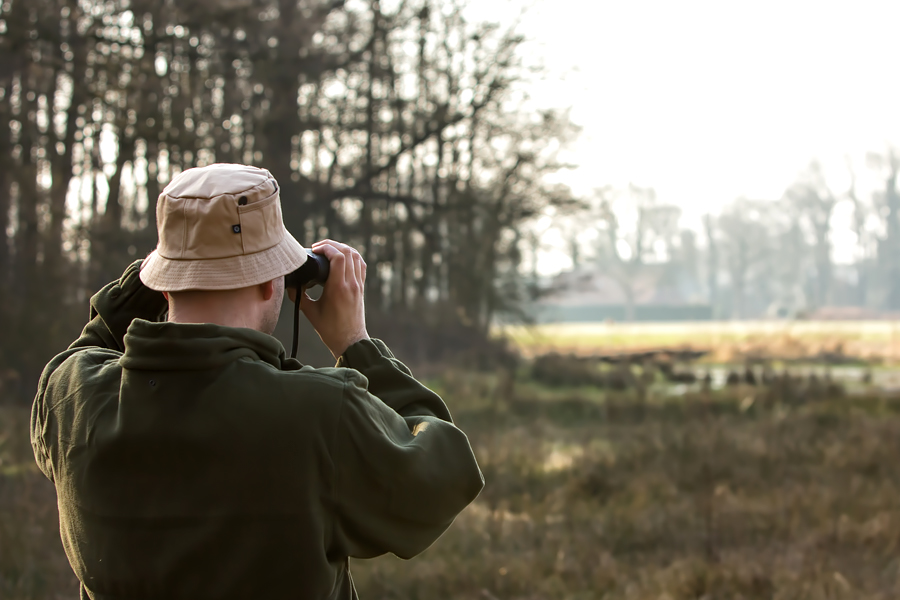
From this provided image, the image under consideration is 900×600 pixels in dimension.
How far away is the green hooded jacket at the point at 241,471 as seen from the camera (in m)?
1.36

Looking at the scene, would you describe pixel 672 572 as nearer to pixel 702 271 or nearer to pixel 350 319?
pixel 350 319

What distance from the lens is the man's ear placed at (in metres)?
1.49

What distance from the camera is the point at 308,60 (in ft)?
46.2

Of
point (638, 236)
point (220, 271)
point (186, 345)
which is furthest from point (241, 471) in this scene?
point (638, 236)

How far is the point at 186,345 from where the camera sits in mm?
1354

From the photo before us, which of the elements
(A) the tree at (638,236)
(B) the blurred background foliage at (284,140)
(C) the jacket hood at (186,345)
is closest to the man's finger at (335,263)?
(C) the jacket hood at (186,345)

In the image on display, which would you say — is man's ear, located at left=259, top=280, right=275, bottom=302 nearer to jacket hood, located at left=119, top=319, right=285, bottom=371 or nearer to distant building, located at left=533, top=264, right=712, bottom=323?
jacket hood, located at left=119, top=319, right=285, bottom=371

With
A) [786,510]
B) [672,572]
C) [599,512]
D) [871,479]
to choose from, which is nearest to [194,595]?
[672,572]

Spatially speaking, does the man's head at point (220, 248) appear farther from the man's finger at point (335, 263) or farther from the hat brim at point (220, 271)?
the man's finger at point (335, 263)

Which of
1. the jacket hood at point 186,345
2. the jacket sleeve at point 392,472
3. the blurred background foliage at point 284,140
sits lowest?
the jacket sleeve at point 392,472

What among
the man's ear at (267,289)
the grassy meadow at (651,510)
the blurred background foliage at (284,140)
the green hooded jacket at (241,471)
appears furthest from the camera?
the blurred background foliage at (284,140)

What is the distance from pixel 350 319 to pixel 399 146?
15320mm

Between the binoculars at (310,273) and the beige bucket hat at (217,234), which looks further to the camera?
the binoculars at (310,273)

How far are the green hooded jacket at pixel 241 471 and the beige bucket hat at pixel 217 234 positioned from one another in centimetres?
10
